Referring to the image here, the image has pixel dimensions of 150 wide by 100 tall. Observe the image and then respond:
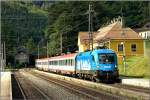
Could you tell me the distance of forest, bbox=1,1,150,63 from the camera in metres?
107

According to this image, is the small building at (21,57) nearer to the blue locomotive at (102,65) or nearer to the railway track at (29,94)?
the blue locomotive at (102,65)

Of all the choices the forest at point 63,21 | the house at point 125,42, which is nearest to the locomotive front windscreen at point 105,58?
the house at point 125,42

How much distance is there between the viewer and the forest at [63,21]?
107 metres

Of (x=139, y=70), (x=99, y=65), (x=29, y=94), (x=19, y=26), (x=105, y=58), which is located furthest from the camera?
(x=19, y=26)

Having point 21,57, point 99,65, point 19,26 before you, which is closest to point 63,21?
point 19,26

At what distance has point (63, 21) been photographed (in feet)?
357

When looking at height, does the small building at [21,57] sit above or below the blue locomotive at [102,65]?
above

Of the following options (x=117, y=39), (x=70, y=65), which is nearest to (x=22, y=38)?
(x=117, y=39)

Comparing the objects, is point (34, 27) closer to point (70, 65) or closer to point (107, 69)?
point (70, 65)

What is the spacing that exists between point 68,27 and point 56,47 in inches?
266

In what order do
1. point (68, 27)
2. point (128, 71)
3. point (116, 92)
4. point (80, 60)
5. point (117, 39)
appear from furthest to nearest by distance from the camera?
point (68, 27) < point (117, 39) < point (128, 71) < point (80, 60) < point (116, 92)

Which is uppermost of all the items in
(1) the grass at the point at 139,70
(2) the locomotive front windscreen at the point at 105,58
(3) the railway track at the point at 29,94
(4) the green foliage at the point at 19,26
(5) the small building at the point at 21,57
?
(4) the green foliage at the point at 19,26

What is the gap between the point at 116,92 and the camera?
25.3m

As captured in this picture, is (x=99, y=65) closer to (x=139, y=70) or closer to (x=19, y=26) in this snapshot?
(x=139, y=70)
